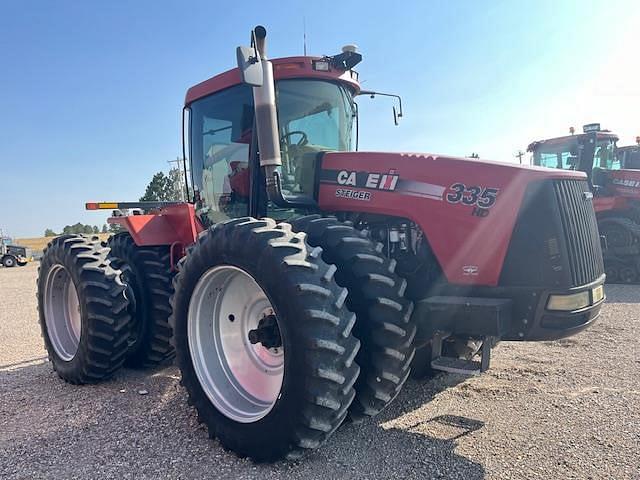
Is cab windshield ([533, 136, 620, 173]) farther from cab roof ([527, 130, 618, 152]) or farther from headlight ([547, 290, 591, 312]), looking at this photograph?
headlight ([547, 290, 591, 312])

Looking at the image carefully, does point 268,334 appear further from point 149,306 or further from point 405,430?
point 149,306

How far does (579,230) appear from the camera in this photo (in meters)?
3.18

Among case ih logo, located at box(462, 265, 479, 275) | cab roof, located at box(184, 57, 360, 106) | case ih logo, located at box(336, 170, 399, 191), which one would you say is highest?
cab roof, located at box(184, 57, 360, 106)

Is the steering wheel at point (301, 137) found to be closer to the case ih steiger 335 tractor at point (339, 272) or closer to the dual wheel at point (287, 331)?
the case ih steiger 335 tractor at point (339, 272)

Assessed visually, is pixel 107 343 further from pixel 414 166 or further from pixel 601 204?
pixel 601 204

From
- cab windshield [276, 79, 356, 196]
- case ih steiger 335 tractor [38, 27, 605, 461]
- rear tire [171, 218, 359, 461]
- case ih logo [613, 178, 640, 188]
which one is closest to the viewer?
rear tire [171, 218, 359, 461]

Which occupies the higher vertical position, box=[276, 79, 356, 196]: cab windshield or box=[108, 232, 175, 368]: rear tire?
box=[276, 79, 356, 196]: cab windshield

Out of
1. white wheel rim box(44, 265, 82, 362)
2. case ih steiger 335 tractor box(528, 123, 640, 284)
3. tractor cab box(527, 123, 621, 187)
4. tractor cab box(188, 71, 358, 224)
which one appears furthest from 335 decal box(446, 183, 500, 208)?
tractor cab box(527, 123, 621, 187)

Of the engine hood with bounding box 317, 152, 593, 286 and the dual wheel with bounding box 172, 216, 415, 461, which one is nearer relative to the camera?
the dual wheel with bounding box 172, 216, 415, 461

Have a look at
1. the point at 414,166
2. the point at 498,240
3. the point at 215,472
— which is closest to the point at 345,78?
the point at 414,166

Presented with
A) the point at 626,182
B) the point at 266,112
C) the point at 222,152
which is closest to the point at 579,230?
the point at 266,112

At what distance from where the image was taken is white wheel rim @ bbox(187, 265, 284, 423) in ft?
11.0

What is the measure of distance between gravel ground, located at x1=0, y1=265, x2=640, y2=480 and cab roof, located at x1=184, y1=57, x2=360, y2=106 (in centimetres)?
264

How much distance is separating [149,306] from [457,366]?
303 centimetres
